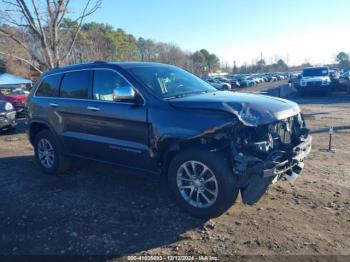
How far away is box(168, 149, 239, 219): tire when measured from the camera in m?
3.90

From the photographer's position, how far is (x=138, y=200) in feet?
16.1

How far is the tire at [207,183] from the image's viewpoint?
12.8ft

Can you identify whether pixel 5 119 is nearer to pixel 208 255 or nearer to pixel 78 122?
pixel 78 122

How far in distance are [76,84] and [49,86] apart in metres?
0.89

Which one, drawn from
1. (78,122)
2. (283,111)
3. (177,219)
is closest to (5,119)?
(78,122)

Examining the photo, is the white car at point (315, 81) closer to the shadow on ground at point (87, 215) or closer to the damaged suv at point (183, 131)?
the damaged suv at point (183, 131)

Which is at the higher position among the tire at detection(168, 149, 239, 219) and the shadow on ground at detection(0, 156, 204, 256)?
the tire at detection(168, 149, 239, 219)

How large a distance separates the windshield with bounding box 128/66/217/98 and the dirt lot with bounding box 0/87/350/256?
5.01 ft

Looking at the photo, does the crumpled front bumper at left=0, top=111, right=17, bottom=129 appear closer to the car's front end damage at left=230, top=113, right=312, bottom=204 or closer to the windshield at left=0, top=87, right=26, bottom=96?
the windshield at left=0, top=87, right=26, bottom=96

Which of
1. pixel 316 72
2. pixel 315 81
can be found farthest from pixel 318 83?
pixel 316 72

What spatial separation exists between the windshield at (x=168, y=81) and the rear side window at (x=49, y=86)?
178 cm

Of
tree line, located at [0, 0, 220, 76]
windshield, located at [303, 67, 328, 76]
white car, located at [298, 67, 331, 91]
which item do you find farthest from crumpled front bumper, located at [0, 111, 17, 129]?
windshield, located at [303, 67, 328, 76]

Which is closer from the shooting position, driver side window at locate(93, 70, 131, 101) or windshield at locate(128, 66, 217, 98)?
windshield at locate(128, 66, 217, 98)

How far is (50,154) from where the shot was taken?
20.5 feet
